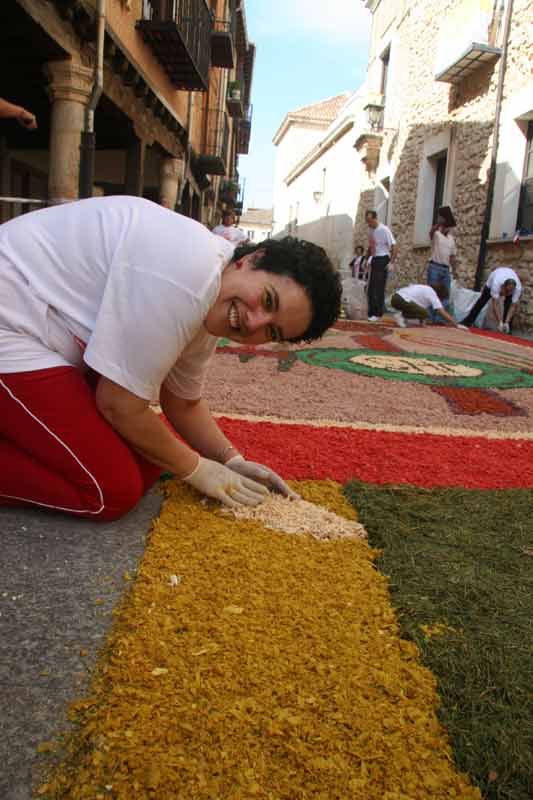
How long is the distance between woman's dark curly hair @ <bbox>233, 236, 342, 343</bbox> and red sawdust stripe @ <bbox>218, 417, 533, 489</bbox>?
28.8 inches

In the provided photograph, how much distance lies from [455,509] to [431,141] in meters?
11.3

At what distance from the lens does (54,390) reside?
1.51m

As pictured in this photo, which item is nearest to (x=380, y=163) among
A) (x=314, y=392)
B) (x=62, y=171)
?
(x=62, y=171)

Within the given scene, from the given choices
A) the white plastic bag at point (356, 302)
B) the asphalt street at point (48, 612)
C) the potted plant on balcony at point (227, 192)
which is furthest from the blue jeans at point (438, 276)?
the potted plant on balcony at point (227, 192)

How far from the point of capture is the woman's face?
142 centimetres

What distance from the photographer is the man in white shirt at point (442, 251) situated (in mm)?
8898

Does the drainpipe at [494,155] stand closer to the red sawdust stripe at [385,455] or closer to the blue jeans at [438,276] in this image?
the blue jeans at [438,276]

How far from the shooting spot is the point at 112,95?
653 centimetres

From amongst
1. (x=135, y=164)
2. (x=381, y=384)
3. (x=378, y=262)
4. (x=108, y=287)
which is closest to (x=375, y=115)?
(x=378, y=262)

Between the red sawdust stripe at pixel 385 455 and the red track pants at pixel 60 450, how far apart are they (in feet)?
2.31

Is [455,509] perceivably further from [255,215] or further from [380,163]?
[255,215]

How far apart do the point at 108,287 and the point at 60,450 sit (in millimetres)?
413

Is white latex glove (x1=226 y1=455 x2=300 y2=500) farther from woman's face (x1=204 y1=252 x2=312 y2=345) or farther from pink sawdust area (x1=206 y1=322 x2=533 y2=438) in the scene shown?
pink sawdust area (x1=206 y1=322 x2=533 y2=438)

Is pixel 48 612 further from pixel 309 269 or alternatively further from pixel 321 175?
pixel 321 175
